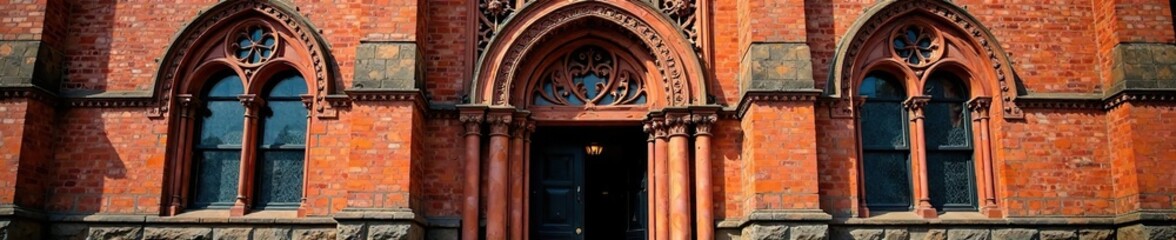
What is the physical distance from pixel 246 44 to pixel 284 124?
1244 millimetres

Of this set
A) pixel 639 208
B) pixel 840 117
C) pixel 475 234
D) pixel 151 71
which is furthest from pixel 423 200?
pixel 840 117

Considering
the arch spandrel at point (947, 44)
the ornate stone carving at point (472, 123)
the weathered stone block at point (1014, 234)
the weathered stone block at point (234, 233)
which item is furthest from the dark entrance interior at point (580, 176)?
the weathered stone block at point (1014, 234)

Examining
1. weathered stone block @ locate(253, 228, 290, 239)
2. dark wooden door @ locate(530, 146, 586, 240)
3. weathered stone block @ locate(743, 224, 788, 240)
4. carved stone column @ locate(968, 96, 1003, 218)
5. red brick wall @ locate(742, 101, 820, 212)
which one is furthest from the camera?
dark wooden door @ locate(530, 146, 586, 240)

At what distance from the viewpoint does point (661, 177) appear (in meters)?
13.6

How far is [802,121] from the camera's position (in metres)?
Result: 12.8

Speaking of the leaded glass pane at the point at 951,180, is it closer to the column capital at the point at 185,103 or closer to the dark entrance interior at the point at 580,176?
the dark entrance interior at the point at 580,176

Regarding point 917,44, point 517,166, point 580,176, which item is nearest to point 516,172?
point 517,166

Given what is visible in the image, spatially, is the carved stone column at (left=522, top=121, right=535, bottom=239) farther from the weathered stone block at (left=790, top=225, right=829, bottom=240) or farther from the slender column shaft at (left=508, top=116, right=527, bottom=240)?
the weathered stone block at (left=790, top=225, right=829, bottom=240)

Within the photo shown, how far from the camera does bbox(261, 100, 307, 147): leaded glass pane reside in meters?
13.9

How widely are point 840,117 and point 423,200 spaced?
5577 mm

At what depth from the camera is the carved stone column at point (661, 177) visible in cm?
1354

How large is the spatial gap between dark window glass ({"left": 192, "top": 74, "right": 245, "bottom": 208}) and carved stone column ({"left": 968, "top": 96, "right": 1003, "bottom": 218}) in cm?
993

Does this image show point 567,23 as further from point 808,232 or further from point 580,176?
point 808,232

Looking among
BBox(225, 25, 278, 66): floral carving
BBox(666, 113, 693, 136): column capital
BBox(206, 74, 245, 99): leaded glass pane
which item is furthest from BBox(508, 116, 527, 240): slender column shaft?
BBox(206, 74, 245, 99): leaded glass pane
